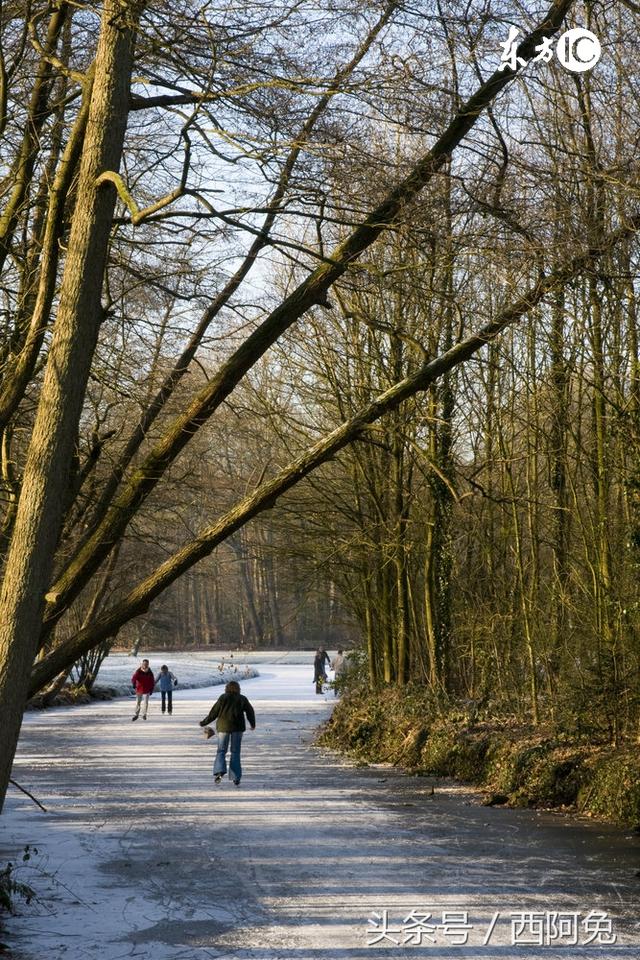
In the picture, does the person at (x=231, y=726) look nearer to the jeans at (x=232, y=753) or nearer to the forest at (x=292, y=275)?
the jeans at (x=232, y=753)

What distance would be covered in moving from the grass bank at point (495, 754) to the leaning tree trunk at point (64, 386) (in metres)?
8.38

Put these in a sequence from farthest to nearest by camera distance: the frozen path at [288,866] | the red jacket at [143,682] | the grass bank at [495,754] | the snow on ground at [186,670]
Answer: the snow on ground at [186,670], the red jacket at [143,682], the grass bank at [495,754], the frozen path at [288,866]

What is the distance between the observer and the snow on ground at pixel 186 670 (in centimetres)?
4450

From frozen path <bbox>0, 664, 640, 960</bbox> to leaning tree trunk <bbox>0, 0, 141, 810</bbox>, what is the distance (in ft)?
7.82

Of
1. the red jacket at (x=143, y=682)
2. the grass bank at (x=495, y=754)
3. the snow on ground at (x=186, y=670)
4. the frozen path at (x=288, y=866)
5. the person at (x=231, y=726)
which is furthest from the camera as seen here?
the snow on ground at (x=186, y=670)

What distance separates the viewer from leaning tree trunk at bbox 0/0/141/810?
20.0 feet

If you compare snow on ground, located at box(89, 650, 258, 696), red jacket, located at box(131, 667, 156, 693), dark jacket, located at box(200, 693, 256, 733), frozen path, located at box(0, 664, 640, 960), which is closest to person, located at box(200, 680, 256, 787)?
dark jacket, located at box(200, 693, 256, 733)

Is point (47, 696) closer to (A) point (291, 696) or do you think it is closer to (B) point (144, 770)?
(A) point (291, 696)

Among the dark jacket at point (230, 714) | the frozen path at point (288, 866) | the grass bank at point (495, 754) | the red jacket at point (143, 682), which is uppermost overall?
the red jacket at point (143, 682)

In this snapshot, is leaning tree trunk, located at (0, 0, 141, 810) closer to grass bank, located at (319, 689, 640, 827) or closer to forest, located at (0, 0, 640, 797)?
forest, located at (0, 0, 640, 797)

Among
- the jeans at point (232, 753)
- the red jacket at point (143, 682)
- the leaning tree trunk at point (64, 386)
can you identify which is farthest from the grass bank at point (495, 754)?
the leaning tree trunk at point (64, 386)

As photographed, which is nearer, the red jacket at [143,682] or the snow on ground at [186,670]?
the red jacket at [143,682]

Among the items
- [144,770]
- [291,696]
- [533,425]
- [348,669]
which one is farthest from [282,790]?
[291,696]

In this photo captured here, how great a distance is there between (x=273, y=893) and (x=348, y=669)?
1686 centimetres
